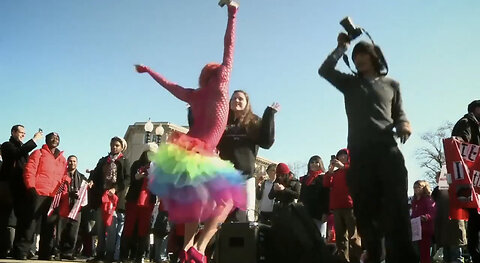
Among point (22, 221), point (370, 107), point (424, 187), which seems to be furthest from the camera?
point (424, 187)

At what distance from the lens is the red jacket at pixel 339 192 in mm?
6582

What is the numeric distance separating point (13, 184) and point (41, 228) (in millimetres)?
799

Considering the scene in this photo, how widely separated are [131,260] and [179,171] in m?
4.07

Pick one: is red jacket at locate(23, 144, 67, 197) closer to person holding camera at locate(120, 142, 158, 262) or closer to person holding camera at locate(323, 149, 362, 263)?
person holding camera at locate(120, 142, 158, 262)

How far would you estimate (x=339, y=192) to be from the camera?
6672mm

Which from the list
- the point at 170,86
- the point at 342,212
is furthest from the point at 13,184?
the point at 342,212

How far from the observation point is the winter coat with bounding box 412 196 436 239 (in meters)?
8.17

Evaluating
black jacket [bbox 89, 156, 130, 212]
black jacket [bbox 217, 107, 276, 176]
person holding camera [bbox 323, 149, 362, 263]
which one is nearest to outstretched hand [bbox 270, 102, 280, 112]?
black jacket [bbox 217, 107, 276, 176]

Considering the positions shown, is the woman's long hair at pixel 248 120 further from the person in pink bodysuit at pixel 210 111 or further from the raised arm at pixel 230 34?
the raised arm at pixel 230 34

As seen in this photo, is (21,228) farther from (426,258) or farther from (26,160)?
(426,258)

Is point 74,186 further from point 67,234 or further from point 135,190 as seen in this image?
point 135,190

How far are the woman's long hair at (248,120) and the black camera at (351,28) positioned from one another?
125cm

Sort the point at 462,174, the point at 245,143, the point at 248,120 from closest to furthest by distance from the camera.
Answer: the point at 245,143 < the point at 248,120 < the point at 462,174

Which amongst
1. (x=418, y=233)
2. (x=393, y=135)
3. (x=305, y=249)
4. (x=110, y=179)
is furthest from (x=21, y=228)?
(x=418, y=233)
